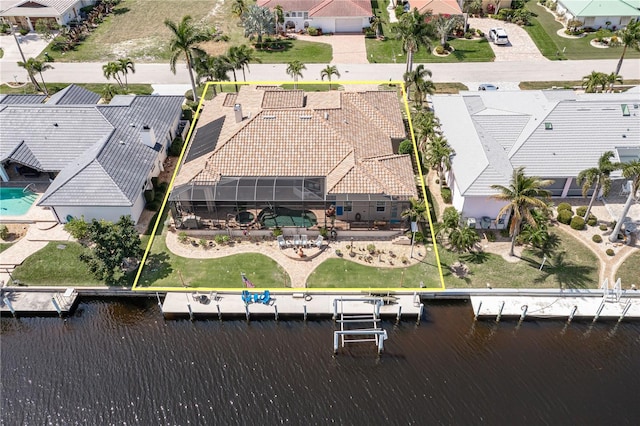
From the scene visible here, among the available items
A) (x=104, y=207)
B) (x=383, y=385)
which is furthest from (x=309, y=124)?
(x=383, y=385)

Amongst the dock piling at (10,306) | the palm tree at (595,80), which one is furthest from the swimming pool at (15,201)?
the palm tree at (595,80)

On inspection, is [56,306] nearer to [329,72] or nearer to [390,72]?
[329,72]

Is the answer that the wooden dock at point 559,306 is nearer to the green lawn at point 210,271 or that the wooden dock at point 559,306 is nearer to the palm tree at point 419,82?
the green lawn at point 210,271

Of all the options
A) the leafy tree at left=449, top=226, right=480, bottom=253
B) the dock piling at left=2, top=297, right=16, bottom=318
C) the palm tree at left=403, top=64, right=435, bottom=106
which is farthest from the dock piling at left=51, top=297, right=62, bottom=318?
the palm tree at left=403, top=64, right=435, bottom=106

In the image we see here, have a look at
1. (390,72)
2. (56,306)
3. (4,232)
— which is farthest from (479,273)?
(4,232)

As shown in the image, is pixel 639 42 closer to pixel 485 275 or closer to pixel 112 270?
pixel 485 275

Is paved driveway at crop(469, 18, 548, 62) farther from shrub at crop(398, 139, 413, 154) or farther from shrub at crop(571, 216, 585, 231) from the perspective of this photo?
shrub at crop(571, 216, 585, 231)
